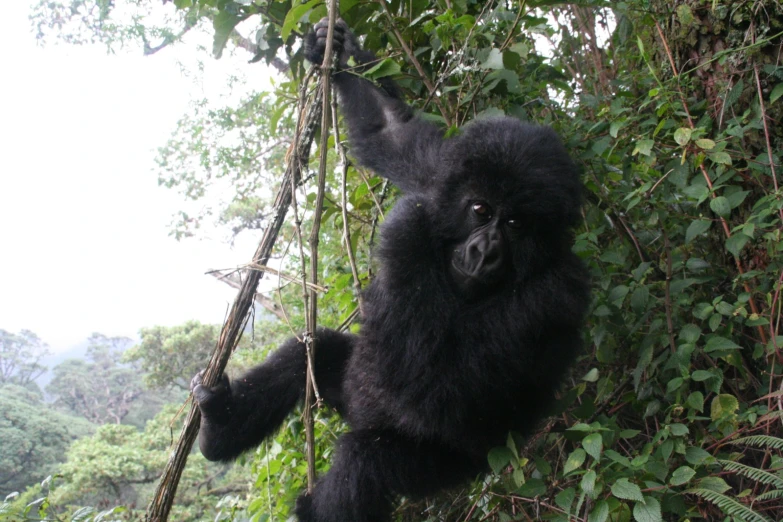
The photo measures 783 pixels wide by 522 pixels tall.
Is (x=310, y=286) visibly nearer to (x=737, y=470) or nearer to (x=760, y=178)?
(x=737, y=470)

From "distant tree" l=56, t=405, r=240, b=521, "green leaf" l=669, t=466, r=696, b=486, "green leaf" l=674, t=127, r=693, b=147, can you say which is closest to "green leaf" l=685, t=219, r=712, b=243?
"green leaf" l=674, t=127, r=693, b=147

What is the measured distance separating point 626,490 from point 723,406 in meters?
0.73

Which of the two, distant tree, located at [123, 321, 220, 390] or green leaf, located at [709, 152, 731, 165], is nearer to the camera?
green leaf, located at [709, 152, 731, 165]

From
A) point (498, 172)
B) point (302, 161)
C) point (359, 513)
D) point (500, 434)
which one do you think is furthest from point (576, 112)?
point (359, 513)

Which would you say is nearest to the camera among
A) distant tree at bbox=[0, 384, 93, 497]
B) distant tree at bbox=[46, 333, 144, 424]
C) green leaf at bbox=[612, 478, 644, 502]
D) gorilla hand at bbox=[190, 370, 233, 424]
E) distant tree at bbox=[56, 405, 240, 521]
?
green leaf at bbox=[612, 478, 644, 502]

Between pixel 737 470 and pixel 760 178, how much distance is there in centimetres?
135

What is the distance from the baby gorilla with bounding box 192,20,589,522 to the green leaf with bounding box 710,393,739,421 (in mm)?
582

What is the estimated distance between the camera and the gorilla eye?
247 cm

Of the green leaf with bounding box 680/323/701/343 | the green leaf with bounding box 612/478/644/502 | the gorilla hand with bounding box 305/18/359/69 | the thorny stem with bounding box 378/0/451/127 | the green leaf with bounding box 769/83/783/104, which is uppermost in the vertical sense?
the gorilla hand with bounding box 305/18/359/69

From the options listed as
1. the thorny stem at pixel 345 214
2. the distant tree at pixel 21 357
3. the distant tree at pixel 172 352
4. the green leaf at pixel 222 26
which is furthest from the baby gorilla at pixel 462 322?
the distant tree at pixel 172 352

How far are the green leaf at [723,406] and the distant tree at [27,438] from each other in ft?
20.1

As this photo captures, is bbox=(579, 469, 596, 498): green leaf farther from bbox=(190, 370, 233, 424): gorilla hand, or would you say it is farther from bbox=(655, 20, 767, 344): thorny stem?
bbox=(190, 370, 233, 424): gorilla hand

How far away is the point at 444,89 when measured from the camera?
2939mm

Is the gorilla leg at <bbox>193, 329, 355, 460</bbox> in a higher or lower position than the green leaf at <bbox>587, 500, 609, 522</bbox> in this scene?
higher
